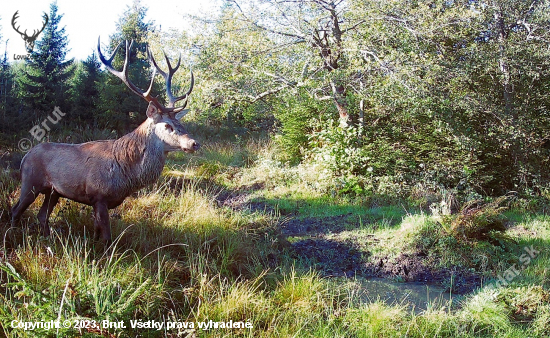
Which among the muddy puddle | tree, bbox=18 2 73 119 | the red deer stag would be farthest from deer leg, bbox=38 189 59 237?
tree, bbox=18 2 73 119

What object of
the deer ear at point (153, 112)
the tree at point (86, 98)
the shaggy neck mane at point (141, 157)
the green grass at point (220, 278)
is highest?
the tree at point (86, 98)

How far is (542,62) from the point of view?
777 cm

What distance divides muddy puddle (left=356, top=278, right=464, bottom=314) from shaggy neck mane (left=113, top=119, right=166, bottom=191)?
233 cm

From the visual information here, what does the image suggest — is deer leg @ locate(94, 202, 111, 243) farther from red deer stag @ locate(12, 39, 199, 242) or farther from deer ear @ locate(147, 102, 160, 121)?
deer ear @ locate(147, 102, 160, 121)

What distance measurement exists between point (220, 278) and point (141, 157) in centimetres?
140

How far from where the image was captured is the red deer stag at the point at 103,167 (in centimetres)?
375

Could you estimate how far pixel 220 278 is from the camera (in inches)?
152

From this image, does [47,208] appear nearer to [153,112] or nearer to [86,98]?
[153,112]

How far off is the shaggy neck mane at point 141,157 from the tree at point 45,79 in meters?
7.22

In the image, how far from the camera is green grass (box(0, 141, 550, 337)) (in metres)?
2.94

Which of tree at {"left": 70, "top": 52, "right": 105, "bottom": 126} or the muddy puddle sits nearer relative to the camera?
the muddy puddle

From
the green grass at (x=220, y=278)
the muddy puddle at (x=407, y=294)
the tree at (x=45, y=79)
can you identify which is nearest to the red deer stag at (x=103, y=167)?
the green grass at (x=220, y=278)

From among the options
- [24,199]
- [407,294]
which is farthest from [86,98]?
[407,294]

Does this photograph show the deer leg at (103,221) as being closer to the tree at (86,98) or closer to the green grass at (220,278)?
the green grass at (220,278)
